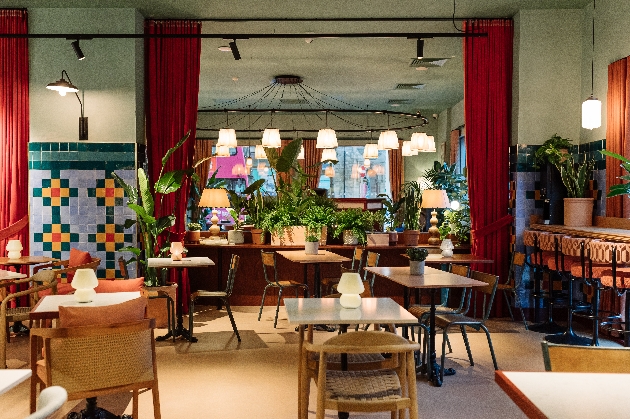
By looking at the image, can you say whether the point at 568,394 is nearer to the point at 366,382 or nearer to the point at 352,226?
the point at 366,382

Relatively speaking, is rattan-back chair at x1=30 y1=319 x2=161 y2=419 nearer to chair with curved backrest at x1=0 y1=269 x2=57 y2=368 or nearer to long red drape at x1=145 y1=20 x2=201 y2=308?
chair with curved backrest at x1=0 y1=269 x2=57 y2=368

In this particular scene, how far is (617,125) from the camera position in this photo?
6961 mm

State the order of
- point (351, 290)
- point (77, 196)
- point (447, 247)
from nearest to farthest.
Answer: point (351, 290) → point (447, 247) → point (77, 196)

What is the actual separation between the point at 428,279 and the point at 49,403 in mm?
3853

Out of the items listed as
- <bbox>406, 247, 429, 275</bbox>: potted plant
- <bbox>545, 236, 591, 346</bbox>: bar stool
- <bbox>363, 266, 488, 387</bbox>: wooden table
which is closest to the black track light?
<bbox>363, 266, 488, 387</bbox>: wooden table

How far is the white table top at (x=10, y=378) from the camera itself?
2.20m

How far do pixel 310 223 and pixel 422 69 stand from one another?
4.27 meters

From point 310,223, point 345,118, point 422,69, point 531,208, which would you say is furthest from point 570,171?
point 345,118

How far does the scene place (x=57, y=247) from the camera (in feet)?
25.9

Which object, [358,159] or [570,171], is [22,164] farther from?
[358,159]

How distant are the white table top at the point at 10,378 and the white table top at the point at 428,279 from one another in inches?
119

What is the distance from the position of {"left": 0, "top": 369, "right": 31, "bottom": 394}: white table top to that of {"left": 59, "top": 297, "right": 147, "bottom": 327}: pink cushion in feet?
3.32

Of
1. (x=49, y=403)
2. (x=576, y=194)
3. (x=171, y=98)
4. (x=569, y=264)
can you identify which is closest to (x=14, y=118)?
(x=171, y=98)

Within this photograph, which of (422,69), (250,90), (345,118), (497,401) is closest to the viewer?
(497,401)
